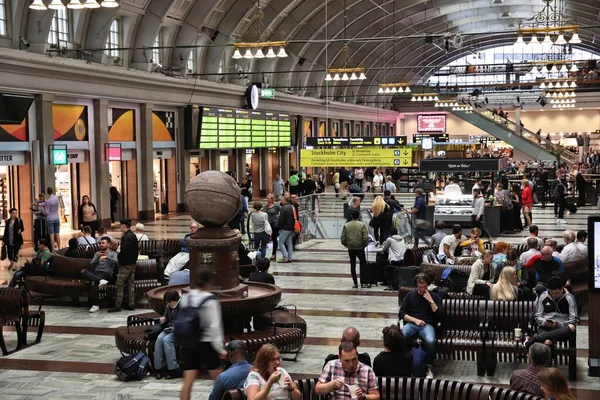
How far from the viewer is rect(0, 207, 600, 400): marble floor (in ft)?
33.7

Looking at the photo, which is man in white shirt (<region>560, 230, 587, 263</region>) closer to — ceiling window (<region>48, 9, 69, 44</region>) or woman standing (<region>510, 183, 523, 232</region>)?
woman standing (<region>510, 183, 523, 232</region>)

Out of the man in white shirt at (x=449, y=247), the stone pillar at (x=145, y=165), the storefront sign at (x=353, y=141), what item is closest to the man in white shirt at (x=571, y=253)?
the man in white shirt at (x=449, y=247)

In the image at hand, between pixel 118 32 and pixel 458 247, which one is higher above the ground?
pixel 118 32

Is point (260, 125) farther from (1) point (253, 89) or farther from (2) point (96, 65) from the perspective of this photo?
(2) point (96, 65)

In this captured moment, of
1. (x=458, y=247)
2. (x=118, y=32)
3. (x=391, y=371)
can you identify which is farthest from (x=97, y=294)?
(x=118, y=32)

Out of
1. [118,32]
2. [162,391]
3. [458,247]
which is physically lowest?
[162,391]

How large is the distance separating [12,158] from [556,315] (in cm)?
1861

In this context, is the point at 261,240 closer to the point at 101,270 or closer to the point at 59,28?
the point at 101,270

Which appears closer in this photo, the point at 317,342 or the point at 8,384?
the point at 8,384

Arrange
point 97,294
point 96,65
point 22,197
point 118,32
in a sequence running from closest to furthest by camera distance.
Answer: point 97,294 < point 22,197 < point 96,65 < point 118,32

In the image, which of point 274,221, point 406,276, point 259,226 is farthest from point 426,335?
point 274,221

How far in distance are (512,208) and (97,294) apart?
15.5 m

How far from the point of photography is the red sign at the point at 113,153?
29422 millimetres

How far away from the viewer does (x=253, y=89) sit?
139 feet
